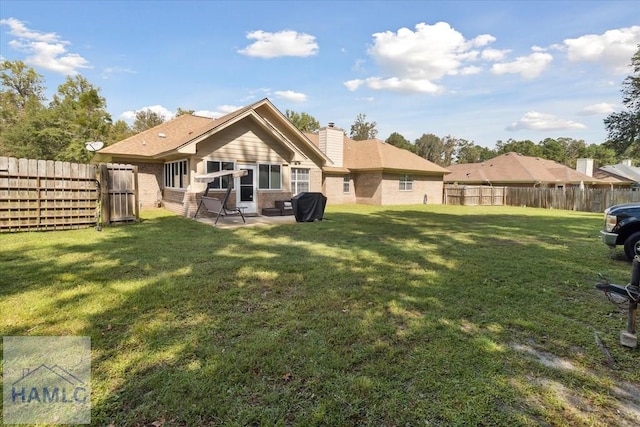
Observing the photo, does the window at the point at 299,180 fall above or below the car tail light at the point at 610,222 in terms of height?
above

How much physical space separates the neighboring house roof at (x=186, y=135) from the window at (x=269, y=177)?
1293mm

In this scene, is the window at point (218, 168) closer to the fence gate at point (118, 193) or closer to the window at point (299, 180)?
the fence gate at point (118, 193)

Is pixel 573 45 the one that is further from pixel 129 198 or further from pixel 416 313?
pixel 129 198

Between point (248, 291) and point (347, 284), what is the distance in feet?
4.92

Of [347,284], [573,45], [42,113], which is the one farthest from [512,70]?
[42,113]

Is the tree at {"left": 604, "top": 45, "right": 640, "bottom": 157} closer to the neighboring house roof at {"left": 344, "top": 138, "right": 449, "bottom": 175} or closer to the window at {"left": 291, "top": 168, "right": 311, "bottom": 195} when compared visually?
the neighboring house roof at {"left": 344, "top": 138, "right": 449, "bottom": 175}

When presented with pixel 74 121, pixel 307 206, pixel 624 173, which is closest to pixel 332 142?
pixel 307 206

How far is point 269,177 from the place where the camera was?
15641 mm

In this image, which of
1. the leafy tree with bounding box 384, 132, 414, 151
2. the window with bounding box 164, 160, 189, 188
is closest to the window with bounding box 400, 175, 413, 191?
the window with bounding box 164, 160, 189, 188

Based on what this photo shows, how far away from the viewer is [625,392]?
2570 mm

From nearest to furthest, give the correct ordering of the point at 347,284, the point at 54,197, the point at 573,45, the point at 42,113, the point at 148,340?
the point at 148,340 → the point at 347,284 → the point at 54,197 → the point at 573,45 → the point at 42,113

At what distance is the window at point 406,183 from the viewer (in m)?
23.5

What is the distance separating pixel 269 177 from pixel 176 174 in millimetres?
4331

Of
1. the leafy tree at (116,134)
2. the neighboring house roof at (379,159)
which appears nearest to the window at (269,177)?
the neighboring house roof at (379,159)
